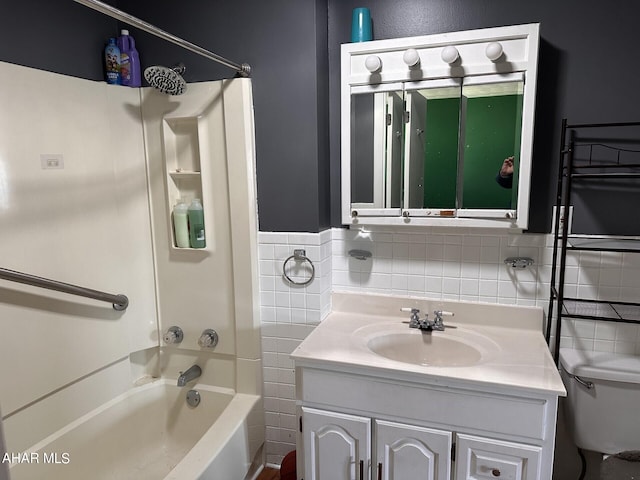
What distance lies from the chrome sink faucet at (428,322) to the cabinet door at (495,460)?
422mm

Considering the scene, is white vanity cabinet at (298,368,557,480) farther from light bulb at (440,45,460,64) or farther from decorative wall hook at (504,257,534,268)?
light bulb at (440,45,460,64)

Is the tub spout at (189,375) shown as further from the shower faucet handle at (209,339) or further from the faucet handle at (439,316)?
the faucet handle at (439,316)

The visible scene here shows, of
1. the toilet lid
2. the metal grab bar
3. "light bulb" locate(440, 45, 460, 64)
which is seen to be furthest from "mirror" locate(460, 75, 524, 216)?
the metal grab bar

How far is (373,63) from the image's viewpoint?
154 cm

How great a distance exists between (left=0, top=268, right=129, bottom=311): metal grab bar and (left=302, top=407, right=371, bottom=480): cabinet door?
90 cm

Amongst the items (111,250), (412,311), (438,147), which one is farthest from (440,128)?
(111,250)

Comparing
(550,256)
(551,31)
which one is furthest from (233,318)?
(551,31)

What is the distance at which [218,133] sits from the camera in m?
1.72

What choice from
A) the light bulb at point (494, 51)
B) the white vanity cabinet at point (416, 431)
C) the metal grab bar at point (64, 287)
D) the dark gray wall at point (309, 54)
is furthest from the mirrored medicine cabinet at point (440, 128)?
the metal grab bar at point (64, 287)

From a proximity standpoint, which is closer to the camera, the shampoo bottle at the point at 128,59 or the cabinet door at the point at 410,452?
the cabinet door at the point at 410,452

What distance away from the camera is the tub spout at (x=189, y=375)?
184 cm

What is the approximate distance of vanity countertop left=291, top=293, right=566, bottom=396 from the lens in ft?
4.19

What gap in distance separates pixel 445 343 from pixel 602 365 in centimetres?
51

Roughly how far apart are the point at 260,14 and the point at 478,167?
1.02 m
